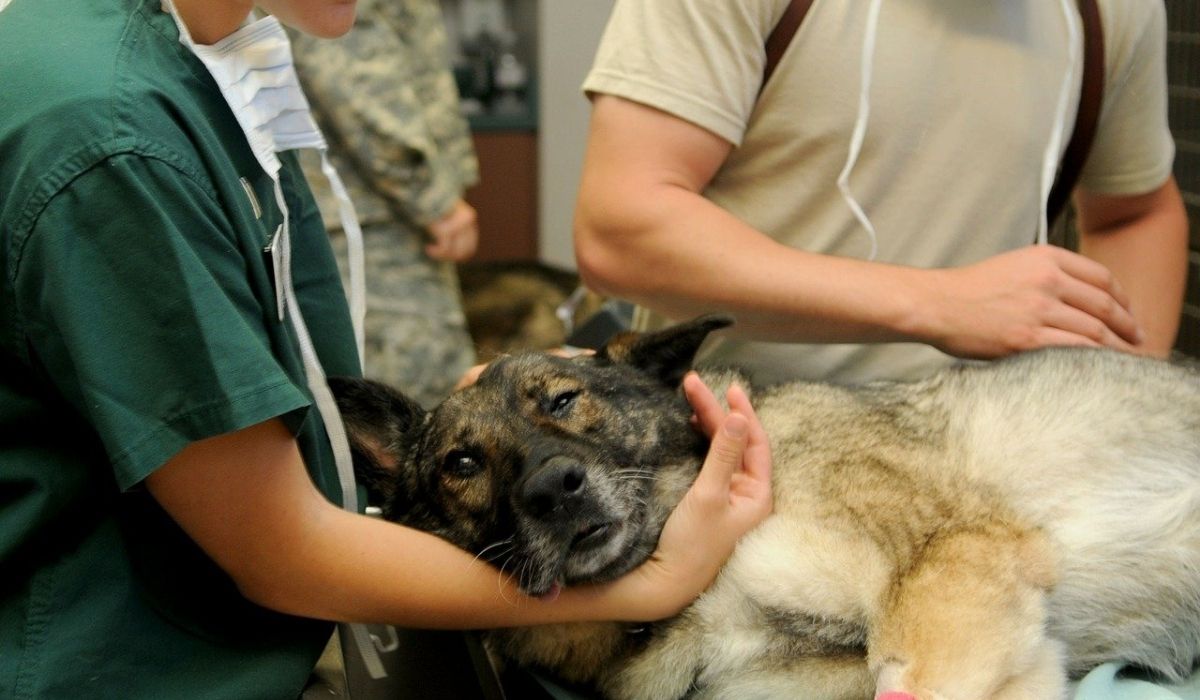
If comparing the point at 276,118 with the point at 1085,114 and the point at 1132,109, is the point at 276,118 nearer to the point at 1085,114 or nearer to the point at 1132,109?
the point at 1085,114

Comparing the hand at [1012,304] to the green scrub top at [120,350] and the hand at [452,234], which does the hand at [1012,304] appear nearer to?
the green scrub top at [120,350]

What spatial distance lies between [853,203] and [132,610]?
129cm

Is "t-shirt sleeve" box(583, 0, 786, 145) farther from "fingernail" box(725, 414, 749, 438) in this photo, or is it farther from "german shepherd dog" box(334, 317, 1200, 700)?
"fingernail" box(725, 414, 749, 438)

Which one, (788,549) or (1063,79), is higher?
(1063,79)

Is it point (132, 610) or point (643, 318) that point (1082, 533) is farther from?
point (132, 610)

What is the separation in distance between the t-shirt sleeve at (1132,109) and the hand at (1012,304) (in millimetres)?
489

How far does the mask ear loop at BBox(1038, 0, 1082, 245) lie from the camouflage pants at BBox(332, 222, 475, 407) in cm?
219

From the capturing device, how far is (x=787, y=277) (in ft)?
5.70

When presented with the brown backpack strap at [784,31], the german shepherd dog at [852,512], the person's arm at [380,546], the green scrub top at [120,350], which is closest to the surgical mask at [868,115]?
the brown backpack strap at [784,31]

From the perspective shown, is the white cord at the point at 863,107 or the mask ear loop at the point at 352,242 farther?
the white cord at the point at 863,107

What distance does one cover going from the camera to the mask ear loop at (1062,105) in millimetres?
1887

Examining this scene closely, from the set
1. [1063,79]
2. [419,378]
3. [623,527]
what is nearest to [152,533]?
[623,527]

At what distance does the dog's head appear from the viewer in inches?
58.2

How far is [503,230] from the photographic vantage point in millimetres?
5855
